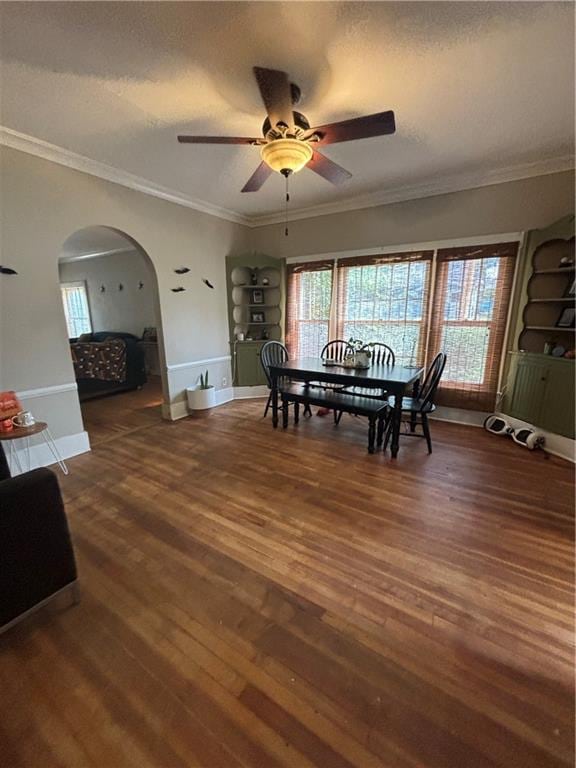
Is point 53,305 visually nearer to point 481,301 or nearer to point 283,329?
point 283,329

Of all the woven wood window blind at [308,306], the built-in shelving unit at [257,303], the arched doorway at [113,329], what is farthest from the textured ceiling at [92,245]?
the woven wood window blind at [308,306]

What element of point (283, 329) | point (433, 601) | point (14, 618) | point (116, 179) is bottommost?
point (433, 601)

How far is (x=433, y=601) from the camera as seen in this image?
5.06 ft

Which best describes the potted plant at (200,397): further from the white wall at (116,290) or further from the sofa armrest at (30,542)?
the white wall at (116,290)

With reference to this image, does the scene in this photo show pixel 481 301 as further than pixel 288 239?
No

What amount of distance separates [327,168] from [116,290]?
256 inches

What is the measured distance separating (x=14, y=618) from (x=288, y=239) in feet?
15.5

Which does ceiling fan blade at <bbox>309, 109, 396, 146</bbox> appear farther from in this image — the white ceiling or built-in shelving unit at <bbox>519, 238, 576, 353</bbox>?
built-in shelving unit at <bbox>519, 238, 576, 353</bbox>

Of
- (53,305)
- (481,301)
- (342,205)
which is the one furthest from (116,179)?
(481,301)

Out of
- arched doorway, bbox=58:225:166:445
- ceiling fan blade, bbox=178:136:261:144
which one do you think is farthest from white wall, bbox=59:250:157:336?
ceiling fan blade, bbox=178:136:261:144

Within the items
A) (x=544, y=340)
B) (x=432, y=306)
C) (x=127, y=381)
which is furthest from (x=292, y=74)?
(x=127, y=381)

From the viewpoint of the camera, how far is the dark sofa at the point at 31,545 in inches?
49.3

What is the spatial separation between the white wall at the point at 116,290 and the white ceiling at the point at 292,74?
4.12 metres

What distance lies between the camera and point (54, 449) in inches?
115
